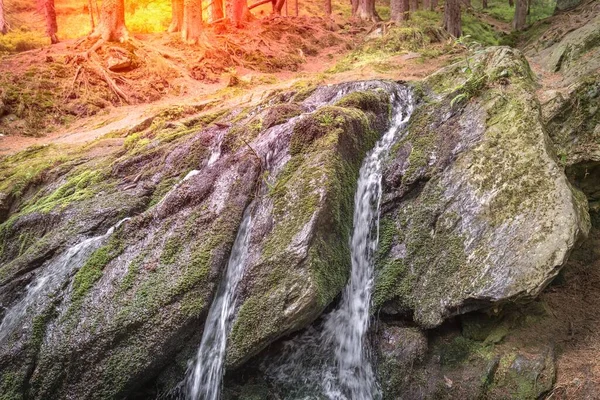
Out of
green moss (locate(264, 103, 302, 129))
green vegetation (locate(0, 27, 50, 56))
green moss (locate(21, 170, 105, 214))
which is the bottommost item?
green moss (locate(21, 170, 105, 214))

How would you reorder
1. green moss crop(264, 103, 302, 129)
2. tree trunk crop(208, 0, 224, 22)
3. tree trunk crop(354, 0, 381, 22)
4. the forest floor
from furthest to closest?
tree trunk crop(354, 0, 381, 22), tree trunk crop(208, 0, 224, 22), the forest floor, green moss crop(264, 103, 302, 129)

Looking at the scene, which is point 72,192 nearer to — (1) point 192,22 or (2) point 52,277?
(2) point 52,277

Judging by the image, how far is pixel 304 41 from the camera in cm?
1706

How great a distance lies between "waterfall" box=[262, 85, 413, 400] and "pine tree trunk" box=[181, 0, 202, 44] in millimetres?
12683

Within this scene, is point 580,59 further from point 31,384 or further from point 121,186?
point 31,384

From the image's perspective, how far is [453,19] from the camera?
13102 mm

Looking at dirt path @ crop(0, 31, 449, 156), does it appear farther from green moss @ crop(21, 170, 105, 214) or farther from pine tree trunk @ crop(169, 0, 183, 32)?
pine tree trunk @ crop(169, 0, 183, 32)

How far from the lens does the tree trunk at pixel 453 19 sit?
1299 cm

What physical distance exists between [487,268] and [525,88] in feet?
9.28

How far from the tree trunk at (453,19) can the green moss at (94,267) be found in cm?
1199

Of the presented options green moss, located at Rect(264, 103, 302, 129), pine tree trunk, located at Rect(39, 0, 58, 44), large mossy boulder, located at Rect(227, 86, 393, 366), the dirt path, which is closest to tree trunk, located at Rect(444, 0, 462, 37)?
the dirt path

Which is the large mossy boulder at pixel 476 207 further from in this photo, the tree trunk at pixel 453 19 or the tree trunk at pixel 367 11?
the tree trunk at pixel 367 11

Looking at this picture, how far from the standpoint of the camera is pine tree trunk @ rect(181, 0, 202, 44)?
15125 millimetres

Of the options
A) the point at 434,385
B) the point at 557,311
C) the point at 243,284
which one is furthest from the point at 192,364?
the point at 557,311
